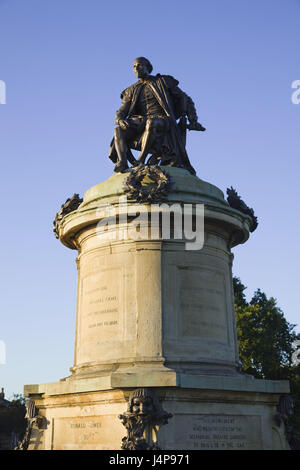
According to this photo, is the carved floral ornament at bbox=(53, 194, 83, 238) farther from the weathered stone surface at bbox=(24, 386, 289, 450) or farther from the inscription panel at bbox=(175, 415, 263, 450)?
the inscription panel at bbox=(175, 415, 263, 450)

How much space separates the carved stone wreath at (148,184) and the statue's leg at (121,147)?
1063mm

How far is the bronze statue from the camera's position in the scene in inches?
526

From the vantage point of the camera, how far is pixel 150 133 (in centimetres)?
1327

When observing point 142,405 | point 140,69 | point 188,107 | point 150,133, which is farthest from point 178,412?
point 140,69

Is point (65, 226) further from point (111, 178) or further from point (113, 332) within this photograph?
point (113, 332)

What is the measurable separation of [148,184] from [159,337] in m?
3.39

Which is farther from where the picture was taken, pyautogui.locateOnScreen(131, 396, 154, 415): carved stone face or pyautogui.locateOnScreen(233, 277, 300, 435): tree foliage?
pyautogui.locateOnScreen(233, 277, 300, 435): tree foliage

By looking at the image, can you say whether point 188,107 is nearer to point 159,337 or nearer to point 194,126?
point 194,126

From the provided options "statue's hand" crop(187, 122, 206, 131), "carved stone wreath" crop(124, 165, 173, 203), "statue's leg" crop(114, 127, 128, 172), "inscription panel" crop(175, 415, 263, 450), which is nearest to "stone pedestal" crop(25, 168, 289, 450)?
"inscription panel" crop(175, 415, 263, 450)

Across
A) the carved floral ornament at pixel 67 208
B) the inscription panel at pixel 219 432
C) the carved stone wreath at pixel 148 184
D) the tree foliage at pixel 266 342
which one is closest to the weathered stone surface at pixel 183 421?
the inscription panel at pixel 219 432

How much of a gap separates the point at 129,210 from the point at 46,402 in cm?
453

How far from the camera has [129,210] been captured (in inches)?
A: 449

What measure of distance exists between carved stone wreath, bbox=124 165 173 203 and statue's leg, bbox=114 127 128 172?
41.8 inches

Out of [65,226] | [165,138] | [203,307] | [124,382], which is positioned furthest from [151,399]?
[165,138]
